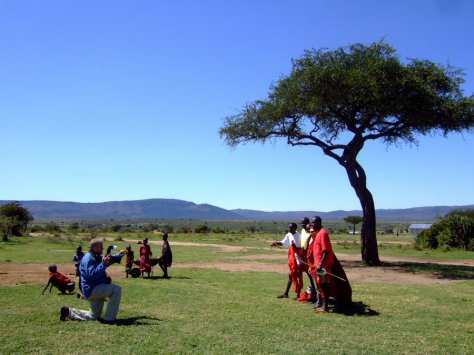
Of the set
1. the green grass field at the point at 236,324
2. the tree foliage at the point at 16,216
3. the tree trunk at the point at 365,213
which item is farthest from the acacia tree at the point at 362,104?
the tree foliage at the point at 16,216

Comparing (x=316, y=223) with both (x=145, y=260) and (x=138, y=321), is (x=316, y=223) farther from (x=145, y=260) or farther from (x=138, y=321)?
(x=145, y=260)

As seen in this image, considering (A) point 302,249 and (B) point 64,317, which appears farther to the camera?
(A) point 302,249

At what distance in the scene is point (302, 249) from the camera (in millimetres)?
11773

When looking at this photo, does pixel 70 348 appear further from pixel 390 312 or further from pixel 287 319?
pixel 390 312

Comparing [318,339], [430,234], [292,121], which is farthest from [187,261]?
[430,234]

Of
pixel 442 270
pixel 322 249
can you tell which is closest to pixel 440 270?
pixel 442 270

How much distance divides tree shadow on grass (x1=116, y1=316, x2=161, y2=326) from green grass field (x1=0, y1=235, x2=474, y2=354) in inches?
0.7

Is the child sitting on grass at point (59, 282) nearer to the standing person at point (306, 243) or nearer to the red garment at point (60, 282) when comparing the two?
the red garment at point (60, 282)

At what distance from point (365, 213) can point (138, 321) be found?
16972 millimetres

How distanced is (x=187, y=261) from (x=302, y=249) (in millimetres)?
13358

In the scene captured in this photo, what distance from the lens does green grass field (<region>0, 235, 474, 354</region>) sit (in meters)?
7.41

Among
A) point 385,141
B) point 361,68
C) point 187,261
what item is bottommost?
point 187,261

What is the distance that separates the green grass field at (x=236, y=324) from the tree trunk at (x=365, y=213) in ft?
29.5

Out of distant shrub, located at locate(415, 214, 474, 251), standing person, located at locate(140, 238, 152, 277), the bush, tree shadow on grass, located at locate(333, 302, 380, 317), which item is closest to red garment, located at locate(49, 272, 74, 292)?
standing person, located at locate(140, 238, 152, 277)
